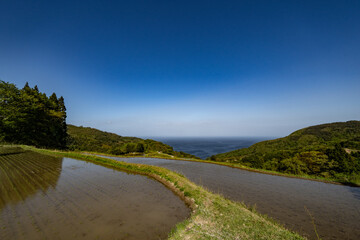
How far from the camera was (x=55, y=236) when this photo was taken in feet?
18.5

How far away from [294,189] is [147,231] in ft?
50.4

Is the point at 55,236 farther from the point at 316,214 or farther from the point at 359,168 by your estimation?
the point at 359,168

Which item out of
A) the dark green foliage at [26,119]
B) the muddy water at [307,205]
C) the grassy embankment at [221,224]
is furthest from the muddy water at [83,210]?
the dark green foliage at [26,119]

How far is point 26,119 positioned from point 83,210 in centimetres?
4125

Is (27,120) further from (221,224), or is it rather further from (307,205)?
(307,205)

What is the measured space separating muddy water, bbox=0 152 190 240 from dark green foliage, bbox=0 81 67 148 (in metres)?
30.0

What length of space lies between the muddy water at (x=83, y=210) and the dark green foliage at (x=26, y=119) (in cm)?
3001

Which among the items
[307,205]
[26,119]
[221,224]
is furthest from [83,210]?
[26,119]

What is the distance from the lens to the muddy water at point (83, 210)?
6.01m

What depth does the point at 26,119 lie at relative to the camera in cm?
3294

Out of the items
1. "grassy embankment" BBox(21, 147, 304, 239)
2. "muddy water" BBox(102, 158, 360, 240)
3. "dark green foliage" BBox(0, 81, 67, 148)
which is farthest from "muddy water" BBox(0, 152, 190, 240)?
"dark green foliage" BBox(0, 81, 67, 148)

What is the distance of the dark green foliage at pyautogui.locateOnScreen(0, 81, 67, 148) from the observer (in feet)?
103

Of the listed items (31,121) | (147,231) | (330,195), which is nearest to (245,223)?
(147,231)

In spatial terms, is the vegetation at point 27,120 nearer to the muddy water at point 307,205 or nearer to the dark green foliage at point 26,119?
the dark green foliage at point 26,119
